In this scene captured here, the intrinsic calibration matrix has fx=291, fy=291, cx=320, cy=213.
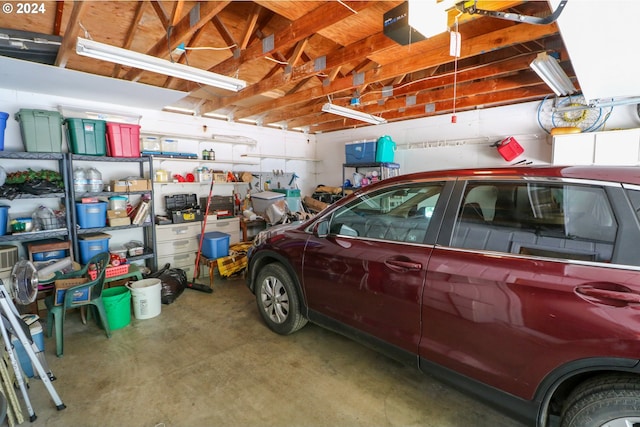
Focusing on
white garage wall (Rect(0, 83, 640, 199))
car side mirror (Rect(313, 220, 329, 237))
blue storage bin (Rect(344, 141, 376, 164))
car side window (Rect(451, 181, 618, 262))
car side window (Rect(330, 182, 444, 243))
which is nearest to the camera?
car side window (Rect(451, 181, 618, 262))

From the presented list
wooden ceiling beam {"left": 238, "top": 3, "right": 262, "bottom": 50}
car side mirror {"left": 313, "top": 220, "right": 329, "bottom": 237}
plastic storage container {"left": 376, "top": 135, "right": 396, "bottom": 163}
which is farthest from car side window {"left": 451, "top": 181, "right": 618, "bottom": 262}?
plastic storage container {"left": 376, "top": 135, "right": 396, "bottom": 163}

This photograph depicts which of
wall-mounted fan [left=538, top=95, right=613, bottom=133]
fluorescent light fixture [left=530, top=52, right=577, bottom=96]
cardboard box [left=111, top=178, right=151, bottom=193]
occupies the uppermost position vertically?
fluorescent light fixture [left=530, top=52, right=577, bottom=96]

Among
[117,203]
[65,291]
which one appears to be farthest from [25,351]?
[117,203]

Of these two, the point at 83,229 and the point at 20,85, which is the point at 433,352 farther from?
the point at 20,85

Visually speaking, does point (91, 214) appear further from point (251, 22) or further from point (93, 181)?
point (251, 22)

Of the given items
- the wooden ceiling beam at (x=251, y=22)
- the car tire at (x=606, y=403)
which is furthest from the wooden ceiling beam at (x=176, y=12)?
the car tire at (x=606, y=403)

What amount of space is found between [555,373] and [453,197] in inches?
37.9

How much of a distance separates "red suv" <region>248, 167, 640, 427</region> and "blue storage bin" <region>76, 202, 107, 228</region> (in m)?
3.28

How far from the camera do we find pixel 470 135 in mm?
5164

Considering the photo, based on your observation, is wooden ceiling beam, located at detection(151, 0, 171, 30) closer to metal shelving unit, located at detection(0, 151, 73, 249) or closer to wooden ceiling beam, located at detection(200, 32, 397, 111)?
wooden ceiling beam, located at detection(200, 32, 397, 111)

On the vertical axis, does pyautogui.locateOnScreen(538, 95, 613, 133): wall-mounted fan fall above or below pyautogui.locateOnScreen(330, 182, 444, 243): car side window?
above

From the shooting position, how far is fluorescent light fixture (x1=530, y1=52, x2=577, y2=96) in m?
2.81

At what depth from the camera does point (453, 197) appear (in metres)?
1.75

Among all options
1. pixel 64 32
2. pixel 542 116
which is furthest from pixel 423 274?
pixel 542 116
